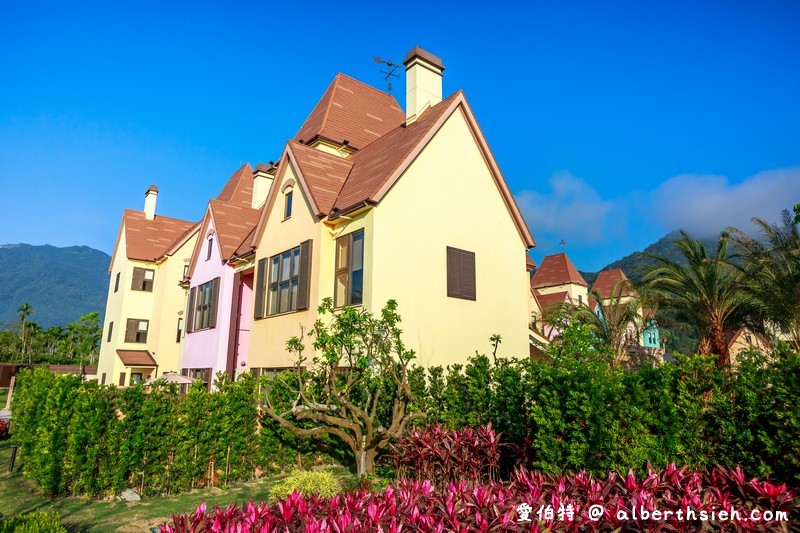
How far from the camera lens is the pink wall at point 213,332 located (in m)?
21.6

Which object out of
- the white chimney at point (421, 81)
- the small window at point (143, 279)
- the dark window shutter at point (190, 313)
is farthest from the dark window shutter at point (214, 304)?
the small window at point (143, 279)

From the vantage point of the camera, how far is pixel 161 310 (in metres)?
33.3

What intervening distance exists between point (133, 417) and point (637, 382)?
950cm

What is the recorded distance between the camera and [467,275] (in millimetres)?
16719

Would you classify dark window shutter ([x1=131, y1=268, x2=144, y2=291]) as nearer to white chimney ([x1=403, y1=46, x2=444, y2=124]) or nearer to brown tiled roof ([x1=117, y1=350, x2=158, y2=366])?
brown tiled roof ([x1=117, y1=350, x2=158, y2=366])

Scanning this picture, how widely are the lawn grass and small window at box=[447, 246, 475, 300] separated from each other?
661 centimetres

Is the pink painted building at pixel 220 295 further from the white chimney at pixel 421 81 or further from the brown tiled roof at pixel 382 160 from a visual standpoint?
the white chimney at pixel 421 81

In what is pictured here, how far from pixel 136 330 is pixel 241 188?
12.8 meters

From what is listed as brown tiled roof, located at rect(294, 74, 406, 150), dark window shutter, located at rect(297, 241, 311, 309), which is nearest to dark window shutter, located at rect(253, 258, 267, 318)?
dark window shutter, located at rect(297, 241, 311, 309)

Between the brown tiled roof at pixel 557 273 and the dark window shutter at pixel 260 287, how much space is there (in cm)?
4381

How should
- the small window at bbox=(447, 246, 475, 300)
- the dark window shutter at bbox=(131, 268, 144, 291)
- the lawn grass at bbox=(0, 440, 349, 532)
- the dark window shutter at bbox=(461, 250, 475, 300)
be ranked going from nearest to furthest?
the lawn grass at bbox=(0, 440, 349, 532), the small window at bbox=(447, 246, 475, 300), the dark window shutter at bbox=(461, 250, 475, 300), the dark window shutter at bbox=(131, 268, 144, 291)

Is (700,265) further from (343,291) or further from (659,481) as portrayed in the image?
(659,481)

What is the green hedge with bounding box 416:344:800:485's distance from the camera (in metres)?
7.20

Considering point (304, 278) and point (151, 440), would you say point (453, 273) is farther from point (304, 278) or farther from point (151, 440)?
point (151, 440)
